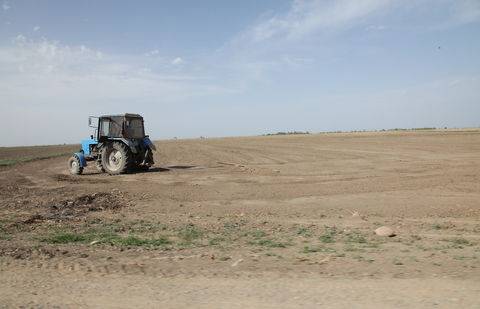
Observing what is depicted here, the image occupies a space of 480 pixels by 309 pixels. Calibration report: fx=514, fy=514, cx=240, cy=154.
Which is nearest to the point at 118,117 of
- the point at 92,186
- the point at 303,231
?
the point at 92,186

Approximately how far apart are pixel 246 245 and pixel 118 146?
559 inches

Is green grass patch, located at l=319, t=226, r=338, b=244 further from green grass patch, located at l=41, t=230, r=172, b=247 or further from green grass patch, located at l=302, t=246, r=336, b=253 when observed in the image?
green grass patch, located at l=41, t=230, r=172, b=247

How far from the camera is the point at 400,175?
18.0 m

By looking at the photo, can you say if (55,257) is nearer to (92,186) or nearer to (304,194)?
(304,194)

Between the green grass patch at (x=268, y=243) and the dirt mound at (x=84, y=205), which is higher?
the green grass patch at (x=268, y=243)

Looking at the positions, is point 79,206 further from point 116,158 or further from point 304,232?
point 116,158

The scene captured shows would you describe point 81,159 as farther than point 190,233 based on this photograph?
Yes

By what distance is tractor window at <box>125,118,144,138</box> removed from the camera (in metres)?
21.4

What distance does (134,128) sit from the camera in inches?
858

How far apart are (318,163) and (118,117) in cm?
940

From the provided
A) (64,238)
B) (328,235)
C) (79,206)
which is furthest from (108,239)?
(79,206)

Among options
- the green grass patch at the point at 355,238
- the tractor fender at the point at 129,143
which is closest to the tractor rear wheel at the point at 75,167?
the tractor fender at the point at 129,143

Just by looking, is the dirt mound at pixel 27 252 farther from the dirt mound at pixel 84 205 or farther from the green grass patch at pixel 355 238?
the green grass patch at pixel 355 238

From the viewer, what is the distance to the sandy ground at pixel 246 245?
5.55 meters
